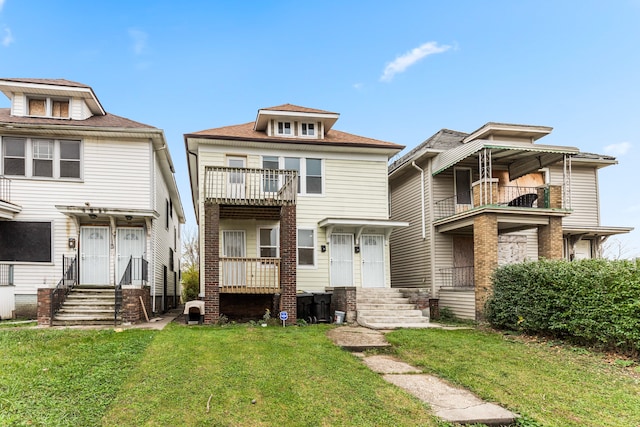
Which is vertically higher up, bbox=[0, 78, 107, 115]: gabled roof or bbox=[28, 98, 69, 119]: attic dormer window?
bbox=[0, 78, 107, 115]: gabled roof

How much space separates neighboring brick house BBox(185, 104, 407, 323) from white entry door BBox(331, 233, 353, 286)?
0.04 meters

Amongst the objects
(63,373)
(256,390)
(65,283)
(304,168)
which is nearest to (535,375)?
(256,390)

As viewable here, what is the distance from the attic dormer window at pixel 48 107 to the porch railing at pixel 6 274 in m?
5.23

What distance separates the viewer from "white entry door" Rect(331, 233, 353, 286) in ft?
51.0

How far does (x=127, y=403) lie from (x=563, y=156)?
51.4 feet

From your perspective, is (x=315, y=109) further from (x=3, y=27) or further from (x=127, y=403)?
(x=127, y=403)

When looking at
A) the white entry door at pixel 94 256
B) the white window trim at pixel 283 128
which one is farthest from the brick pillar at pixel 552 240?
the white entry door at pixel 94 256

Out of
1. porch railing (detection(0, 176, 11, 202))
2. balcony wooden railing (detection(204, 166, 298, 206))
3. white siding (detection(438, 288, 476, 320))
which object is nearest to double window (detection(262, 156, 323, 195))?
balcony wooden railing (detection(204, 166, 298, 206))

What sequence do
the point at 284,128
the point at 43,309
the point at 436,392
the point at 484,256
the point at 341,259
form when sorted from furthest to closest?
the point at 284,128
the point at 341,259
the point at 484,256
the point at 43,309
the point at 436,392

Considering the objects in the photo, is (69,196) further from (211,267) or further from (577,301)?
(577,301)

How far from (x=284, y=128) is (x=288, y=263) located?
5.91 metres

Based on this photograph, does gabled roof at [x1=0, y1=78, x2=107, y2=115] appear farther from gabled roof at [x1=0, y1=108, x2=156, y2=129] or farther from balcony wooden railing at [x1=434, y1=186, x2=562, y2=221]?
balcony wooden railing at [x1=434, y1=186, x2=562, y2=221]

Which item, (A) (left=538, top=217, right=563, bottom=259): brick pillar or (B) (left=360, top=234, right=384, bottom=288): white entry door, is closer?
(A) (left=538, top=217, right=563, bottom=259): brick pillar

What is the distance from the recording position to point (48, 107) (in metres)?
15.0
